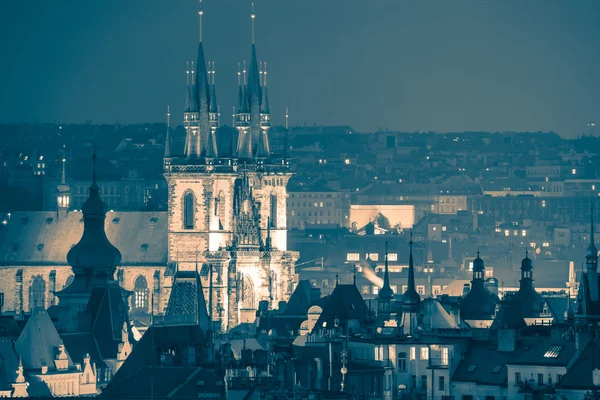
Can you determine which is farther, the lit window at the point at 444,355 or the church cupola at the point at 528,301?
the church cupola at the point at 528,301

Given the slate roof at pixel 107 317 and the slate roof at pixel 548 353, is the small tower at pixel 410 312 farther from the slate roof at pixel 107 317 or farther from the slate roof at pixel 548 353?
the slate roof at pixel 107 317

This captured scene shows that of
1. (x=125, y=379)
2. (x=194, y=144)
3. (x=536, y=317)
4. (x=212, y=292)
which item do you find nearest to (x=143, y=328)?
(x=212, y=292)

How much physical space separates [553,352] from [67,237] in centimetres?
9234

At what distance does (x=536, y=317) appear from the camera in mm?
136125

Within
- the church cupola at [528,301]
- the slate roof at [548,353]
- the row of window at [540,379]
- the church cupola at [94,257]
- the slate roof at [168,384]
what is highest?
the church cupola at [94,257]

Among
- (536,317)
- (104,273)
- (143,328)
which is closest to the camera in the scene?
(536,317)

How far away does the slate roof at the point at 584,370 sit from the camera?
3679 inches

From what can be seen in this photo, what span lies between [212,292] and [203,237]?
9.16 meters

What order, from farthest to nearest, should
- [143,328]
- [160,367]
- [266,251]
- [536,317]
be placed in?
[266,251], [143,328], [536,317], [160,367]

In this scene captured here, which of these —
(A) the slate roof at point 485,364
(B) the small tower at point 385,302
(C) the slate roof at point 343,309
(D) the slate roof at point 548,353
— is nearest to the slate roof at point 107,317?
(C) the slate roof at point 343,309

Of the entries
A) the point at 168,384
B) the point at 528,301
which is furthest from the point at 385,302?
the point at 168,384

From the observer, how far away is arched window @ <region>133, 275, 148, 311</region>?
604 feet

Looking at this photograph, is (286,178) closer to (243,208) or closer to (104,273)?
(243,208)

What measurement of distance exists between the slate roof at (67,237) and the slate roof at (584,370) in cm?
9270
